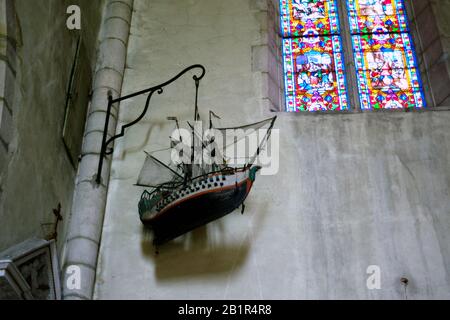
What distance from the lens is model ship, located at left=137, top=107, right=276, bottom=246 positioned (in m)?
5.29

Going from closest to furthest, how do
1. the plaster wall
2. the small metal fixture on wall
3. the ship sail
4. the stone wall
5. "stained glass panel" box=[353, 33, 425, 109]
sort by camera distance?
the small metal fixture on wall, the stone wall, the plaster wall, the ship sail, "stained glass panel" box=[353, 33, 425, 109]

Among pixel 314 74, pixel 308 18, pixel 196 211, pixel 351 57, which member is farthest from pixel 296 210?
pixel 308 18

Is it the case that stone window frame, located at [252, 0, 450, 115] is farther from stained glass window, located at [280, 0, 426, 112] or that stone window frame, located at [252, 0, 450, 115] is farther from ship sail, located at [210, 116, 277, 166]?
ship sail, located at [210, 116, 277, 166]

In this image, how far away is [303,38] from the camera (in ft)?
24.3

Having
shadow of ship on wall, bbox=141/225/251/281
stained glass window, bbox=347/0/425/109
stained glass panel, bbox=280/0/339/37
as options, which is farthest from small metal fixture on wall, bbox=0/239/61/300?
stained glass panel, bbox=280/0/339/37

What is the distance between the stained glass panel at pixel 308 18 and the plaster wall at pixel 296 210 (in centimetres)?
80

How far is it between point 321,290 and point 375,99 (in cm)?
226

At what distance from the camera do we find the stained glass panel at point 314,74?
269 inches

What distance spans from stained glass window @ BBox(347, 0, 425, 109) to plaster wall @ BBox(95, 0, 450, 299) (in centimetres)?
43

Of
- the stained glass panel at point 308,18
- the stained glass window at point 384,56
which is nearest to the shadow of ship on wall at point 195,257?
the stained glass window at point 384,56

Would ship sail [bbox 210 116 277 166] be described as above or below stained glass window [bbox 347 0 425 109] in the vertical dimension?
below

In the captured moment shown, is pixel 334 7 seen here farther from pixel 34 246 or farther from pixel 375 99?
pixel 34 246

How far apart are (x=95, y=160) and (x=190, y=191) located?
121 cm

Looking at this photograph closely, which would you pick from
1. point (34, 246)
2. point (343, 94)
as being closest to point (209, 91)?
point (343, 94)
